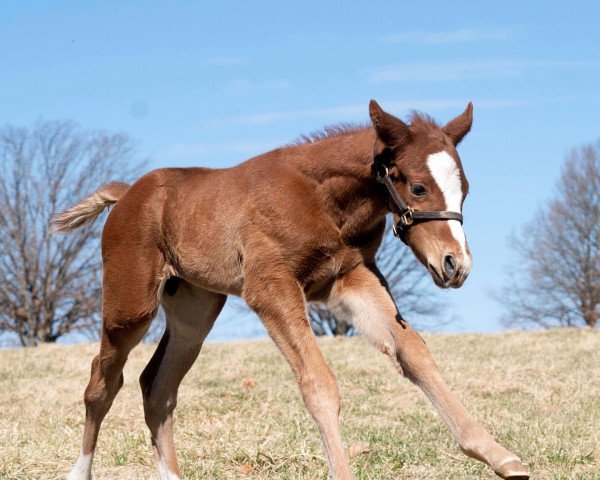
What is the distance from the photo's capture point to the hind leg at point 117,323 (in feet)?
20.4

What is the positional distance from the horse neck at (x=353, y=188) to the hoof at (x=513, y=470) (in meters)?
1.60

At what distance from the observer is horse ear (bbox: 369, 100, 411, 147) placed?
506cm

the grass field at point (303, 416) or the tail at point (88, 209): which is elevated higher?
the tail at point (88, 209)

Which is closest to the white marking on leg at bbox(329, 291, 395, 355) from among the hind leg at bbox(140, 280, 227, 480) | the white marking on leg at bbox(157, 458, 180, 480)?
the hind leg at bbox(140, 280, 227, 480)

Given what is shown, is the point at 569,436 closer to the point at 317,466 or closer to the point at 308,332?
the point at 317,466

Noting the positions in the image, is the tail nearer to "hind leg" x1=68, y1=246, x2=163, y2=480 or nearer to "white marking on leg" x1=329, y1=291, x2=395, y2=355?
"hind leg" x1=68, y1=246, x2=163, y2=480

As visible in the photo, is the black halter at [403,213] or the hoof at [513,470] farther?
the black halter at [403,213]

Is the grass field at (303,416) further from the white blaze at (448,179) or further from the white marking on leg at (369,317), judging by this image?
the white blaze at (448,179)

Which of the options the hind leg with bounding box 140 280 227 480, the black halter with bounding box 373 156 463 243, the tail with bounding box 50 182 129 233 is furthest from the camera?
the tail with bounding box 50 182 129 233

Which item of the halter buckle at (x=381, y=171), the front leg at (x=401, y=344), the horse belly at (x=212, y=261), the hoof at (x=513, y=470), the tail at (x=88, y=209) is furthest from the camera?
the tail at (x=88, y=209)

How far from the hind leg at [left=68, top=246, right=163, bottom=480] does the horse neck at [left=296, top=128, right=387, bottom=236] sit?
145cm

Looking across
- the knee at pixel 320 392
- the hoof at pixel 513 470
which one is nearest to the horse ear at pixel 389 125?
the knee at pixel 320 392

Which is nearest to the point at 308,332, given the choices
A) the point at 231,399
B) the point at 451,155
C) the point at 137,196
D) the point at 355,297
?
the point at 355,297

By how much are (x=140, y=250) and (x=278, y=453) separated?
5.46 ft
